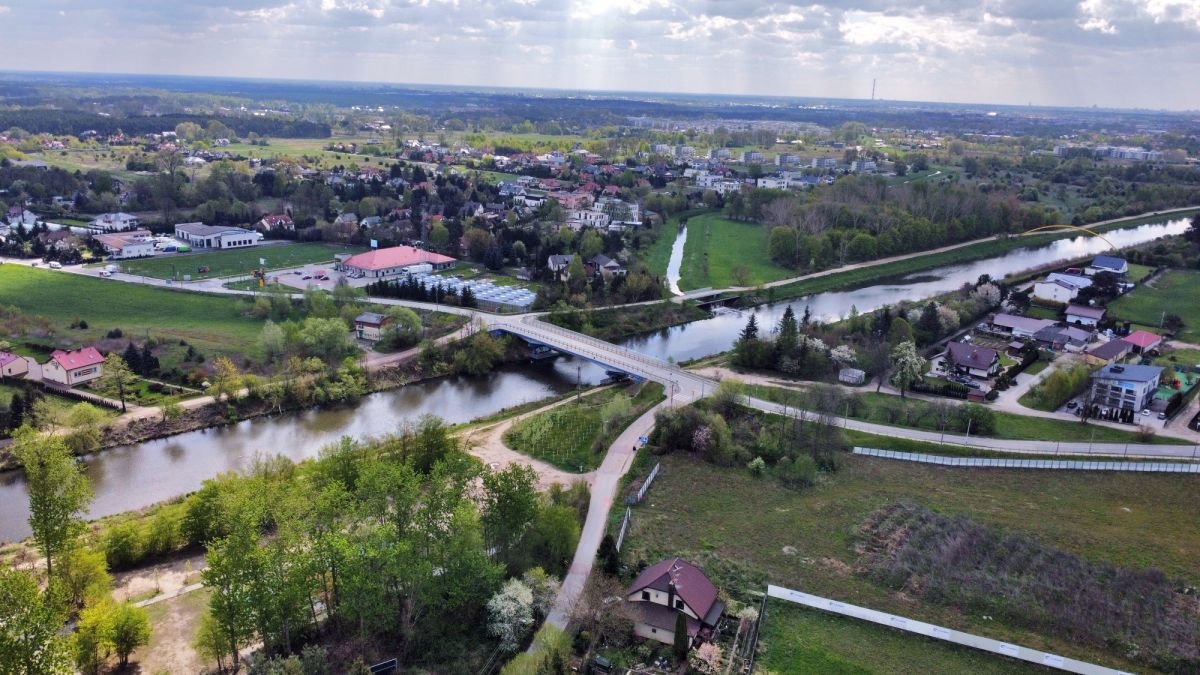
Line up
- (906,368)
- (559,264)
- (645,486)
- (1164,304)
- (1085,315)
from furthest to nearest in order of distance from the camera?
(559,264), (1164,304), (1085,315), (906,368), (645,486)

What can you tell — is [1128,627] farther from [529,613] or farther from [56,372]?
[56,372]

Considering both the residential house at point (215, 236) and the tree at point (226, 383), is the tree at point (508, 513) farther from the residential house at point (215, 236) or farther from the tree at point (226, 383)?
the residential house at point (215, 236)

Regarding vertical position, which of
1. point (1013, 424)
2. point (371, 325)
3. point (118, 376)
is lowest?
point (1013, 424)

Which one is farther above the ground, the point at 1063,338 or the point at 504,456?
the point at 1063,338

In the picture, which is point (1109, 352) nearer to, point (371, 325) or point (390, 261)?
point (371, 325)

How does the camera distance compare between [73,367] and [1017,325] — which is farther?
[1017,325]

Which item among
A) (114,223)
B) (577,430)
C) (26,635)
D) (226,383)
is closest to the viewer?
(26,635)

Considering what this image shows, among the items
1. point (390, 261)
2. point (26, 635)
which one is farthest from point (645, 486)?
point (390, 261)

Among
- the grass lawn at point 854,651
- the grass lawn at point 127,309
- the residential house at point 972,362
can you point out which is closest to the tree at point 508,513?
the grass lawn at point 854,651
